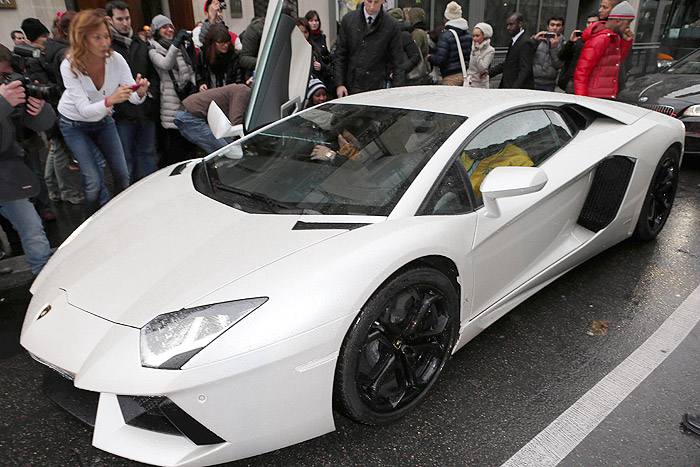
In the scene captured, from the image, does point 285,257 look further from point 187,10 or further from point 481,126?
point 187,10

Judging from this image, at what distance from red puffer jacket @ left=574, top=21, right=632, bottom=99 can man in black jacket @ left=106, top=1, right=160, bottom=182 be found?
421cm

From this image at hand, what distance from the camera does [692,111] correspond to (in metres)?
5.66

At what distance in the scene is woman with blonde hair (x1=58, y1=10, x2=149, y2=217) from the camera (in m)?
3.52

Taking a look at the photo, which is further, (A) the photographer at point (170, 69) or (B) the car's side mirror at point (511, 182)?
(A) the photographer at point (170, 69)

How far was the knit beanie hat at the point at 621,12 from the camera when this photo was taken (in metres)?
5.15

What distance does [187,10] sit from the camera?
916 centimetres

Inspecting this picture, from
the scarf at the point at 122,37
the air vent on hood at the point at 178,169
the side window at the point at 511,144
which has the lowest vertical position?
the air vent on hood at the point at 178,169

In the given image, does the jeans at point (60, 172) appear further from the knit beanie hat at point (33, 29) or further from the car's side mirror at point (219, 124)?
the car's side mirror at point (219, 124)

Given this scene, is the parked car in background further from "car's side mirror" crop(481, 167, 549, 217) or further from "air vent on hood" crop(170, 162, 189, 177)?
"air vent on hood" crop(170, 162, 189, 177)

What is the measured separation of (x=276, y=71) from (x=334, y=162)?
3.88 ft

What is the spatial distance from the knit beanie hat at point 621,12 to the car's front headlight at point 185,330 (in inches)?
198

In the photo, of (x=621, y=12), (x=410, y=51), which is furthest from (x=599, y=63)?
(x=410, y=51)

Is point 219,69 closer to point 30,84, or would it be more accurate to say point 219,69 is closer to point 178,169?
point 30,84

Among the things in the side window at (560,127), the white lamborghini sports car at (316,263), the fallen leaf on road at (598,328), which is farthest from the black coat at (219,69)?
the fallen leaf on road at (598,328)
